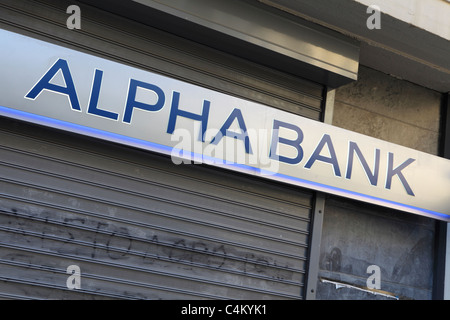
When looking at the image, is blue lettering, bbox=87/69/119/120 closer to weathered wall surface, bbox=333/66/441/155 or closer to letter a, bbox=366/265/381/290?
weathered wall surface, bbox=333/66/441/155

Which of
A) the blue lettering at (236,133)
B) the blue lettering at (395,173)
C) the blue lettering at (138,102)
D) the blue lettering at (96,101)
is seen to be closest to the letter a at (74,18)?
the blue lettering at (96,101)

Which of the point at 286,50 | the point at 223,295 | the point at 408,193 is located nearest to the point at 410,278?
the point at 408,193

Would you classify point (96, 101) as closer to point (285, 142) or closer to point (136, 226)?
point (136, 226)

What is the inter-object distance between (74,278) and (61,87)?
151cm

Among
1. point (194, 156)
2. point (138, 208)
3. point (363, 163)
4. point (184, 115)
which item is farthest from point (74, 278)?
point (363, 163)

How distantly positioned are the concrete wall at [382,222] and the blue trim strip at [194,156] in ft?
0.98

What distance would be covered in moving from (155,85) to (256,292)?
205 centimetres

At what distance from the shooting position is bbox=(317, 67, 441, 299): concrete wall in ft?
19.1

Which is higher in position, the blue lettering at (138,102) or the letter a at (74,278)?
the blue lettering at (138,102)

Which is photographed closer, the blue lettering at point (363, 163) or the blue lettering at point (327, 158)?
the blue lettering at point (327, 158)

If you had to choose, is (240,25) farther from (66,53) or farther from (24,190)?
(24,190)

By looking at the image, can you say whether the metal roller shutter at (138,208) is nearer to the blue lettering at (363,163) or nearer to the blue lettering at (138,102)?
the blue lettering at (138,102)

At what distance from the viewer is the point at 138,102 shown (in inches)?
192

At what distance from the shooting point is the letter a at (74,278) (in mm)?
4617
